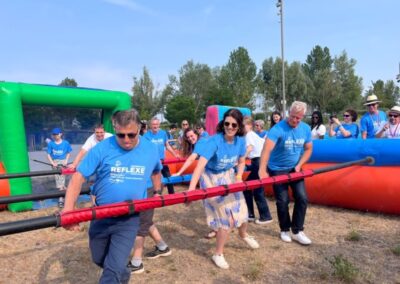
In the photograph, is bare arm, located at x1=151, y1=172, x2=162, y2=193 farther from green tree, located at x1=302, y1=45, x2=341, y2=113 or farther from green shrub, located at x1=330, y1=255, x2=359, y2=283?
green tree, located at x1=302, y1=45, x2=341, y2=113

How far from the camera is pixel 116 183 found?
2551 millimetres

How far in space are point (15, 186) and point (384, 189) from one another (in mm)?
6253

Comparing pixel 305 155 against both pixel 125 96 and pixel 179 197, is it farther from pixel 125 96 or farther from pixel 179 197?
pixel 125 96

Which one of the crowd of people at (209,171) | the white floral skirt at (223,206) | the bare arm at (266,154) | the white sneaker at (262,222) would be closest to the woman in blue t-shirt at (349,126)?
the crowd of people at (209,171)

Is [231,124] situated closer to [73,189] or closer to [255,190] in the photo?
[73,189]

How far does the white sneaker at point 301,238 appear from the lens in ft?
14.0

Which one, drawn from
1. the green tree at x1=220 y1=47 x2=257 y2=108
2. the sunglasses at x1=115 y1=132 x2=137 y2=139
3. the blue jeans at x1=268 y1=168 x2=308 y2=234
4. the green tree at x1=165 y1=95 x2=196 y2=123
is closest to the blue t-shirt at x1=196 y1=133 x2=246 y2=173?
the blue jeans at x1=268 y1=168 x2=308 y2=234

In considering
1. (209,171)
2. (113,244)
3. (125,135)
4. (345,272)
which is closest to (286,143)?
(209,171)

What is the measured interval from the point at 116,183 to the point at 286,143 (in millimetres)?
2328

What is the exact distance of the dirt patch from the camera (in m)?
3.48

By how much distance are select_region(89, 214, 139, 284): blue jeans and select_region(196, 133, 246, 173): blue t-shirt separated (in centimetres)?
117

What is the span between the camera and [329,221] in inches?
207

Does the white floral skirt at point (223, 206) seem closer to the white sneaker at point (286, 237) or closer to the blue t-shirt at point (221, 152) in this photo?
the blue t-shirt at point (221, 152)

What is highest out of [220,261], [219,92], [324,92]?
[219,92]
